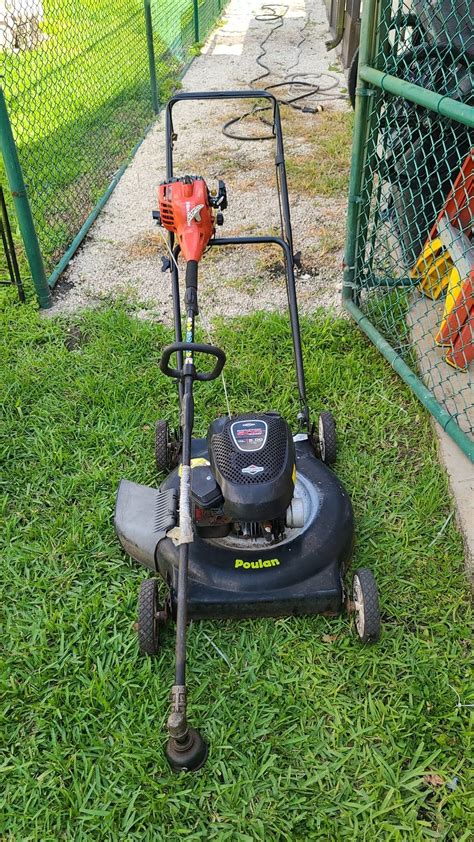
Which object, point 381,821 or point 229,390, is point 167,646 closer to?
point 381,821

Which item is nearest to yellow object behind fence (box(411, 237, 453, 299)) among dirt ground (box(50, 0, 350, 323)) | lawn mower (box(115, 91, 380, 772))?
dirt ground (box(50, 0, 350, 323))

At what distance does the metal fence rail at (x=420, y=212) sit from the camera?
2.62m

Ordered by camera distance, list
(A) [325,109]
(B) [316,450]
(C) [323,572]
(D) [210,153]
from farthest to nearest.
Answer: (A) [325,109] < (D) [210,153] < (B) [316,450] < (C) [323,572]

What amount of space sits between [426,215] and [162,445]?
1.92m

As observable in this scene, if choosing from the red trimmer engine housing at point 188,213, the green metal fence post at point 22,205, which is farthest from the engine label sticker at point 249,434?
the green metal fence post at point 22,205

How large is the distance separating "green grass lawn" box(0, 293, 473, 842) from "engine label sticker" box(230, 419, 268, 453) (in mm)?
596

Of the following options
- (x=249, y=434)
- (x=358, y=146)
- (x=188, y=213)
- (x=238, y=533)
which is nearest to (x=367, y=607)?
(x=238, y=533)

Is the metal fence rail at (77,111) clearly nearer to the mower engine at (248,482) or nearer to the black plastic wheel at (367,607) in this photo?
the mower engine at (248,482)

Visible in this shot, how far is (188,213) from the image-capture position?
222 cm

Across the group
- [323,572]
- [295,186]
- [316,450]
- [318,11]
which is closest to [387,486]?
[316,450]

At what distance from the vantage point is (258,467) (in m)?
1.79

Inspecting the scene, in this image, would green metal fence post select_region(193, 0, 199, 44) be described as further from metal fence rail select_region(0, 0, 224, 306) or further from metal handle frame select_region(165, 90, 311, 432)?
metal handle frame select_region(165, 90, 311, 432)

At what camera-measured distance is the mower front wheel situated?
1.88 meters

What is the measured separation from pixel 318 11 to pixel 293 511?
11164mm
